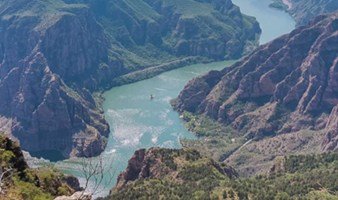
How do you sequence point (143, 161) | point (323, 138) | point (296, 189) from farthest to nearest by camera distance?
point (323, 138) < point (143, 161) < point (296, 189)

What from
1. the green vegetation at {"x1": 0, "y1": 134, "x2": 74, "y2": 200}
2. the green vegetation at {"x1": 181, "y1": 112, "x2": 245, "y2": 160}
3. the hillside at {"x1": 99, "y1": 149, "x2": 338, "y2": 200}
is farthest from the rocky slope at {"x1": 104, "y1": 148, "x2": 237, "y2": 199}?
the green vegetation at {"x1": 181, "y1": 112, "x2": 245, "y2": 160}

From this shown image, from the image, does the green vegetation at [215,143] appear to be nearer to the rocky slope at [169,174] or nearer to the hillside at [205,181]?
the hillside at [205,181]

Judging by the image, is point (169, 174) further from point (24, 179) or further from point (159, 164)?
point (24, 179)

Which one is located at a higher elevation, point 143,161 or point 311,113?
point 143,161

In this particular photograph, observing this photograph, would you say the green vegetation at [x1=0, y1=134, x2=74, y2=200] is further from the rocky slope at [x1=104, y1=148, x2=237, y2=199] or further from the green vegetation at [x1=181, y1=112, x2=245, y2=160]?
the green vegetation at [x1=181, y1=112, x2=245, y2=160]

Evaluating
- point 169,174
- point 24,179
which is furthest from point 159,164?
point 24,179

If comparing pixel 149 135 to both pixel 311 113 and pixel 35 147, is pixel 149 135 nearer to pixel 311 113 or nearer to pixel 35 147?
pixel 35 147

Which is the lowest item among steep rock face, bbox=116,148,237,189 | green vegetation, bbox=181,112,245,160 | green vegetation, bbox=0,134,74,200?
green vegetation, bbox=181,112,245,160

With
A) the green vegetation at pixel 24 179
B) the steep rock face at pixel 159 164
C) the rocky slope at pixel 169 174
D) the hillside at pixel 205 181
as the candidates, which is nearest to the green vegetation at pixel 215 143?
the hillside at pixel 205 181

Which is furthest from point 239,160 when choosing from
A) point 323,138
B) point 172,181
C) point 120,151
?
point 172,181
